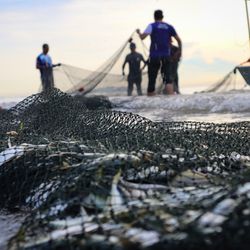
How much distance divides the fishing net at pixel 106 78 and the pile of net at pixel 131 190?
12456 mm

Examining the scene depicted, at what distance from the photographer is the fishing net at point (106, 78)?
54.0ft

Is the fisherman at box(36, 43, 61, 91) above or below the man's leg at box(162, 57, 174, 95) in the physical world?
above

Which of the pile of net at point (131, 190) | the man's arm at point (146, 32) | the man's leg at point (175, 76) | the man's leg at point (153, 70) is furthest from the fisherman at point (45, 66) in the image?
the pile of net at point (131, 190)

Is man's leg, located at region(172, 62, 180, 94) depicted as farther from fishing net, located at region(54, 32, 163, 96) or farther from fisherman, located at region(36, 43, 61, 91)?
fisherman, located at region(36, 43, 61, 91)

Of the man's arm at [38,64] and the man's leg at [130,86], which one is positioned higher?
the man's arm at [38,64]

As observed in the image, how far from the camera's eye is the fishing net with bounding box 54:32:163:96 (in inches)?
648

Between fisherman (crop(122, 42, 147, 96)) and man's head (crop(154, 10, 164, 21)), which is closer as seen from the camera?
man's head (crop(154, 10, 164, 21))

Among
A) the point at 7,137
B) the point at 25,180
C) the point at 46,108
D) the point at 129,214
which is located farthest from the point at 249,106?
the point at 129,214

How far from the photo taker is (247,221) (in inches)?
77.8

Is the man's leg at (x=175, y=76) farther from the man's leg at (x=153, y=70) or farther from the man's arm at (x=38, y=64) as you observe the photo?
the man's arm at (x=38, y=64)

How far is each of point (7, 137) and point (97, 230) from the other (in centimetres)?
234

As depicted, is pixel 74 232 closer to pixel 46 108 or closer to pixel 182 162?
pixel 182 162

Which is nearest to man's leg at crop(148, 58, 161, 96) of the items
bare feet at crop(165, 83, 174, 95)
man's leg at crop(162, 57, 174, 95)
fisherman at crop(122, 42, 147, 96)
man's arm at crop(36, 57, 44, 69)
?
man's leg at crop(162, 57, 174, 95)

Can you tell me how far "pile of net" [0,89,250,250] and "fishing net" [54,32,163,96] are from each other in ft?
40.9
